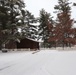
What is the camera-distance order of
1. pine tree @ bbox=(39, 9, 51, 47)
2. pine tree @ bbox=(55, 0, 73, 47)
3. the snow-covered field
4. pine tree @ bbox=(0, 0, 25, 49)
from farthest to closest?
pine tree @ bbox=(39, 9, 51, 47) → pine tree @ bbox=(55, 0, 73, 47) → pine tree @ bbox=(0, 0, 25, 49) → the snow-covered field

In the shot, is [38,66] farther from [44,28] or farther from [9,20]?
[44,28]

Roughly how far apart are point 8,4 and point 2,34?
6.40 meters

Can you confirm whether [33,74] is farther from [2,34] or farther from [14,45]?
[14,45]

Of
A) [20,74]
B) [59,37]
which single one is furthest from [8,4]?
[20,74]

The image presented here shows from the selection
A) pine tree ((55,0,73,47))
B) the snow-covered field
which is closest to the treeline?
pine tree ((55,0,73,47))

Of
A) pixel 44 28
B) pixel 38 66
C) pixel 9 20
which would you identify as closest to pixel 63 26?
pixel 44 28

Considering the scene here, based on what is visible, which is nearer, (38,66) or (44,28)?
(38,66)

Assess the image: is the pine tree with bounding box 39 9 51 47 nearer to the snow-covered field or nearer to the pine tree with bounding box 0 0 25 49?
the pine tree with bounding box 0 0 25 49

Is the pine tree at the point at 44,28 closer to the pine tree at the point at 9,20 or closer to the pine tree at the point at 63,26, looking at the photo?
the pine tree at the point at 63,26

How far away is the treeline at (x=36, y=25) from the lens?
40.0 m

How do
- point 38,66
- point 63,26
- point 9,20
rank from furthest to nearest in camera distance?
point 63,26 → point 9,20 → point 38,66

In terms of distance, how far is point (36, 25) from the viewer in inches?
2527

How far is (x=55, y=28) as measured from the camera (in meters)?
57.8

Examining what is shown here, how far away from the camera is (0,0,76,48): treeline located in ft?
131
